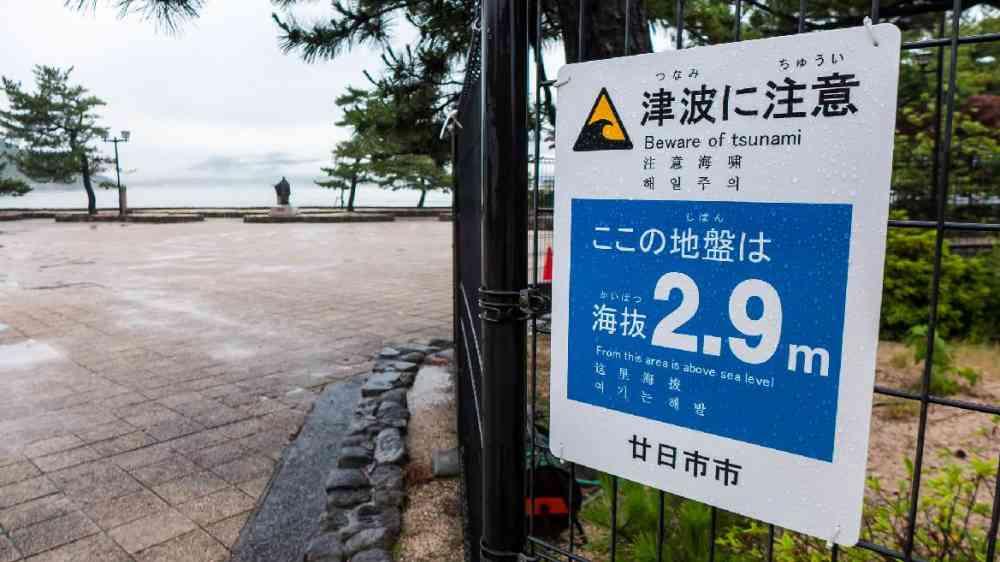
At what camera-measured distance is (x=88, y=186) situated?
31.1 metres

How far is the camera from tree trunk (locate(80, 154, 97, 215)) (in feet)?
100.0

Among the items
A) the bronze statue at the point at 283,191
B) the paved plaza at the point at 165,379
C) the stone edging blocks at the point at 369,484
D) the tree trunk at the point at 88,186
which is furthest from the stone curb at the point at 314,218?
the stone edging blocks at the point at 369,484

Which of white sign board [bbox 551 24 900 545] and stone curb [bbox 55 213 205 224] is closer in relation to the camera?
white sign board [bbox 551 24 900 545]

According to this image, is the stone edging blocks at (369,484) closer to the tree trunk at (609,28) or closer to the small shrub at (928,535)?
the small shrub at (928,535)

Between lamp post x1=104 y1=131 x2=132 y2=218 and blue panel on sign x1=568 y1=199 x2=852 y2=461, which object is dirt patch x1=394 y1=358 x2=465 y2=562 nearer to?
blue panel on sign x1=568 y1=199 x2=852 y2=461

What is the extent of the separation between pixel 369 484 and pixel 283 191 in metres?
26.8

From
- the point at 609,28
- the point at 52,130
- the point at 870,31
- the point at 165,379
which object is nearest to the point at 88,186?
the point at 52,130

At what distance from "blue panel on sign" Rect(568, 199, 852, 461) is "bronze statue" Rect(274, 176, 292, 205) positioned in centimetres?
2849

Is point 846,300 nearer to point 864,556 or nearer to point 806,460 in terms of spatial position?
point 806,460

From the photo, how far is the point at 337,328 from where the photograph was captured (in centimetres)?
702

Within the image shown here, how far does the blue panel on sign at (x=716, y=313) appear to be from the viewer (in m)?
1.05

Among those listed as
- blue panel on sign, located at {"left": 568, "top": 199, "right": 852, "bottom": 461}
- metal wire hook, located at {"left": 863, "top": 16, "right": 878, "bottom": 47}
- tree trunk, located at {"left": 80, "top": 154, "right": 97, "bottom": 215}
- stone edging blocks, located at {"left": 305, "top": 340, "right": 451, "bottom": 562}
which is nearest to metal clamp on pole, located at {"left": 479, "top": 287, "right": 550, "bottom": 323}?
blue panel on sign, located at {"left": 568, "top": 199, "right": 852, "bottom": 461}

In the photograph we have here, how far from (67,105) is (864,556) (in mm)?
38102

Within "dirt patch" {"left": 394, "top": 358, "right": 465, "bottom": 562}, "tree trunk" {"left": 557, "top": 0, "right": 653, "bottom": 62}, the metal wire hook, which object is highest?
"tree trunk" {"left": 557, "top": 0, "right": 653, "bottom": 62}
